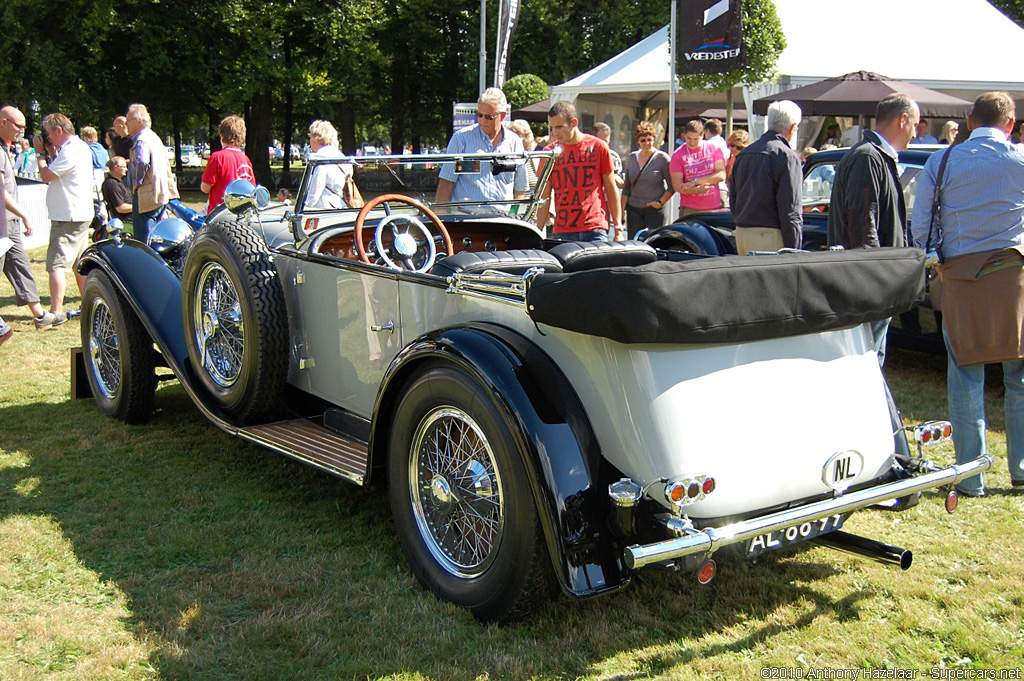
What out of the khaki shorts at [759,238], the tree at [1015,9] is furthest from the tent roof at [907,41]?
the tree at [1015,9]

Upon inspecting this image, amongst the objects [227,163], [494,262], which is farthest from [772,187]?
[227,163]

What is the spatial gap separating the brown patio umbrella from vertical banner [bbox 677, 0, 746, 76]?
55.5 inches

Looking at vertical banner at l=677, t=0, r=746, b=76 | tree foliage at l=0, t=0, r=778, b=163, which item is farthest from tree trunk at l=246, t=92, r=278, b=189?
vertical banner at l=677, t=0, r=746, b=76

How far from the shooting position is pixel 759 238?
19.4 ft

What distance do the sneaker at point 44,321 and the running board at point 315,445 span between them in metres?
4.79

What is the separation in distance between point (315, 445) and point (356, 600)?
0.89 metres

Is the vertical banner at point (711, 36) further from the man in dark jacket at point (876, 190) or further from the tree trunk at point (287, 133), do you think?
the tree trunk at point (287, 133)

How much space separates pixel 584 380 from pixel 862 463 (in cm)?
96

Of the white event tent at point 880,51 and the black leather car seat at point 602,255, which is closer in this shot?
the black leather car seat at point 602,255

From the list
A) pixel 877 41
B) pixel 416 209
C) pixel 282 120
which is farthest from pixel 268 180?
pixel 416 209

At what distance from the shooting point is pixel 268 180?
2742 cm

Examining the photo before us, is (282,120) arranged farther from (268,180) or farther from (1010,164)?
(1010,164)

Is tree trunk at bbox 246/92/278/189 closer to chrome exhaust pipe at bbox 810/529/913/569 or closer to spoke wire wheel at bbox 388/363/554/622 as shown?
spoke wire wheel at bbox 388/363/554/622

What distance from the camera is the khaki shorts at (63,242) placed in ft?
27.5
